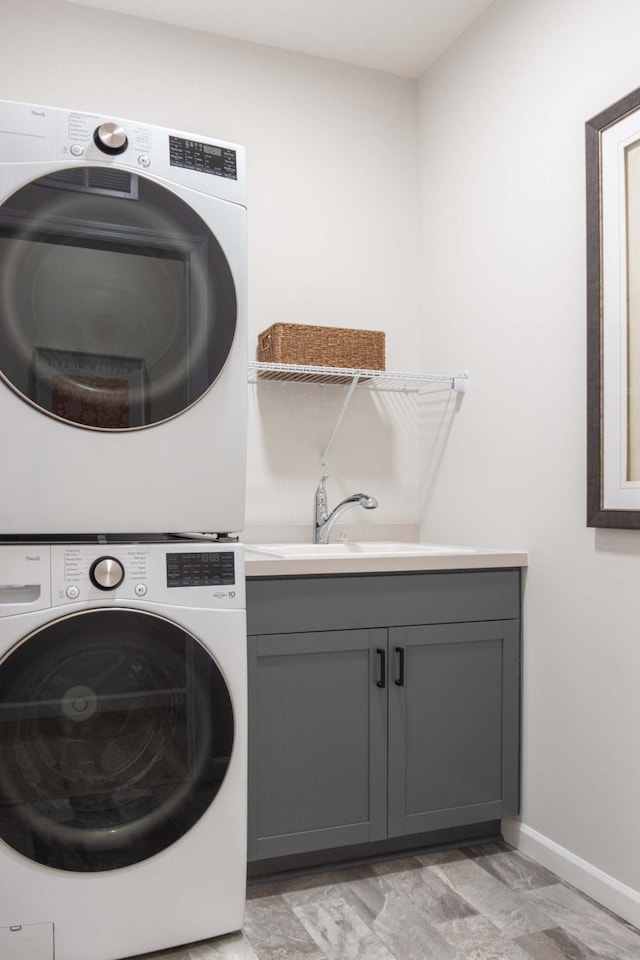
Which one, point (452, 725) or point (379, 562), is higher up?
point (379, 562)

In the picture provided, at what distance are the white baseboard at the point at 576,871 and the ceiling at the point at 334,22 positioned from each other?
2.62 metres

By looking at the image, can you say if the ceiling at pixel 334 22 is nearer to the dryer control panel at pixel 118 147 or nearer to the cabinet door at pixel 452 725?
the dryer control panel at pixel 118 147

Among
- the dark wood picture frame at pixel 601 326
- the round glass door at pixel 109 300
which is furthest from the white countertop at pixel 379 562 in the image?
the round glass door at pixel 109 300

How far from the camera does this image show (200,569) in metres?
1.80

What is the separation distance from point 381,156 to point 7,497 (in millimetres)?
2059

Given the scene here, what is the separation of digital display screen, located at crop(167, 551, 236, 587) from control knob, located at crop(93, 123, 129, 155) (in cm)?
90

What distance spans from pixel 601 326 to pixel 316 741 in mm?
1336

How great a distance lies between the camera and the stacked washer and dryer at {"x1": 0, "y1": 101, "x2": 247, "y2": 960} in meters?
1.65

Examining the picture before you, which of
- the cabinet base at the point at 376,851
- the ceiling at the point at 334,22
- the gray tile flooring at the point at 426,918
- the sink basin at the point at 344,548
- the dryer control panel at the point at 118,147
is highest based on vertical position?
the ceiling at the point at 334,22

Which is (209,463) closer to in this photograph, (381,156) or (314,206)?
(314,206)

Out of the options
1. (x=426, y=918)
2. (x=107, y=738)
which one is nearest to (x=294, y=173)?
(x=107, y=738)

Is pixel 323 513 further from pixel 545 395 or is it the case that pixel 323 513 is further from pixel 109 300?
pixel 109 300

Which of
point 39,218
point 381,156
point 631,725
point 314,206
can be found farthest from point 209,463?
point 381,156

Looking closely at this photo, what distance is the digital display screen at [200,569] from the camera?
1771 mm
